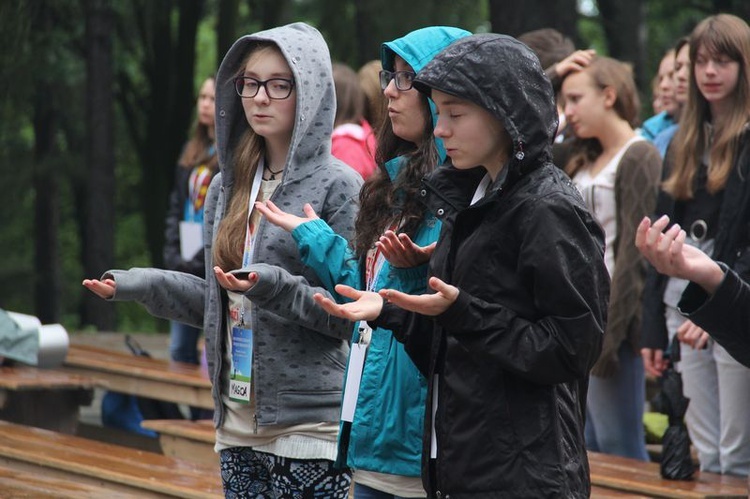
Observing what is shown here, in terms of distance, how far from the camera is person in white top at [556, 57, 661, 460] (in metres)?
6.11

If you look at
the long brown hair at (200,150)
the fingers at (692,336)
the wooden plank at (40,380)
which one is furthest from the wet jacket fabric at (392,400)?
the long brown hair at (200,150)

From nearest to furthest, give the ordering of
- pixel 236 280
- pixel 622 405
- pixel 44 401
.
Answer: pixel 236 280
pixel 622 405
pixel 44 401

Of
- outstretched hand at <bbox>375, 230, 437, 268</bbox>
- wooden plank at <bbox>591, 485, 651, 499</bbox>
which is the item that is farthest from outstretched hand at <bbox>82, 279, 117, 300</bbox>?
wooden plank at <bbox>591, 485, 651, 499</bbox>

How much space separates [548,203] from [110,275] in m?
1.59

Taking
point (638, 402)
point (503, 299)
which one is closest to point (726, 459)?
point (638, 402)

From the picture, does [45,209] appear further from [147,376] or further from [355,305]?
[355,305]

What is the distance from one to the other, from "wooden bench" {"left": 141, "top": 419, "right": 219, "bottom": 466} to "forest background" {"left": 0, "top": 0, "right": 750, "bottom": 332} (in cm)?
707

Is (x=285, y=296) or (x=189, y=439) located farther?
(x=189, y=439)

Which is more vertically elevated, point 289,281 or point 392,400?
point 289,281

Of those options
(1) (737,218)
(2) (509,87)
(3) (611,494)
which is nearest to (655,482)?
(3) (611,494)

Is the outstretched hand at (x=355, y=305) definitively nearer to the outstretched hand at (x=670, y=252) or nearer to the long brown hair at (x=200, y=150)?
the outstretched hand at (x=670, y=252)

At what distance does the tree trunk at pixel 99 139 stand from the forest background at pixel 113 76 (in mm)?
17

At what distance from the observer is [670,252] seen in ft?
9.76

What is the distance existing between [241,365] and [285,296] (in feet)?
1.25
